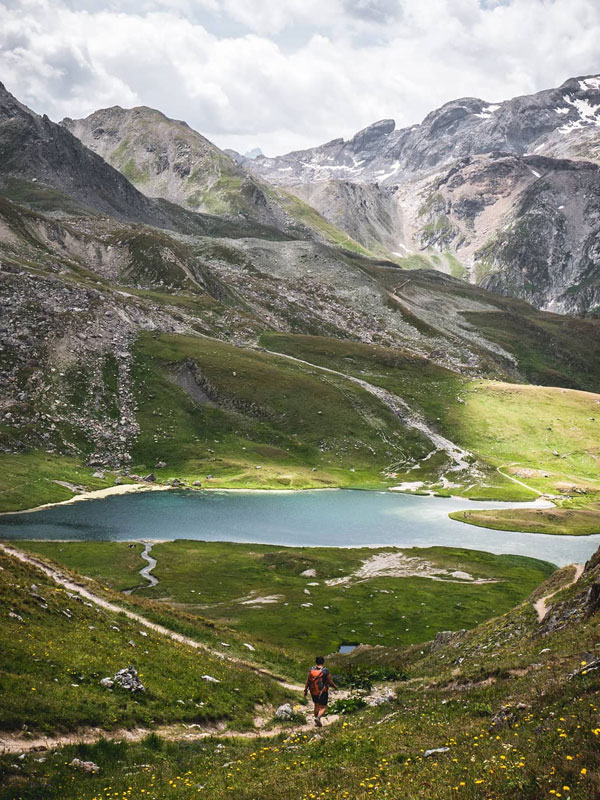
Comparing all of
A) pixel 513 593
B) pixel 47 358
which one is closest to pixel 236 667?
pixel 513 593

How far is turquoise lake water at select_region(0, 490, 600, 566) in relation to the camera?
109m

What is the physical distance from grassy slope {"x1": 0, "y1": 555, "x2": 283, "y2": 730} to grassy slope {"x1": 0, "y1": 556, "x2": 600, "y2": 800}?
2.75m

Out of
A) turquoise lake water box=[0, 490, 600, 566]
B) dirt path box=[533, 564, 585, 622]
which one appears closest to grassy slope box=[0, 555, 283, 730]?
dirt path box=[533, 564, 585, 622]

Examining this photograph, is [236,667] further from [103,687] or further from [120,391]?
[120,391]

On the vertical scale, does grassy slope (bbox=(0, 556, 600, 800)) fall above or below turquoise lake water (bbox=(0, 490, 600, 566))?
above

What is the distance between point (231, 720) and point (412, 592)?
5387 cm

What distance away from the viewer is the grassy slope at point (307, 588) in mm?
61844

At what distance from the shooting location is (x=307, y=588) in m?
79.8

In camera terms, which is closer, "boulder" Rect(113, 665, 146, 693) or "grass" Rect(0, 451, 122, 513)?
"boulder" Rect(113, 665, 146, 693)

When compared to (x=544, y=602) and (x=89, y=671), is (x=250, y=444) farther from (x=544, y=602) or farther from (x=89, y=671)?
(x=89, y=671)

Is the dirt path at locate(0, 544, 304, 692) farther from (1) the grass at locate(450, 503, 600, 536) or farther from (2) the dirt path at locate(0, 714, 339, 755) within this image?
(1) the grass at locate(450, 503, 600, 536)

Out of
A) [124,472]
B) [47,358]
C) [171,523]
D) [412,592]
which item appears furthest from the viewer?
[47,358]

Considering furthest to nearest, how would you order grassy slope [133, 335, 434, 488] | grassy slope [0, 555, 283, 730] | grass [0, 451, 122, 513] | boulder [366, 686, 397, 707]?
grassy slope [133, 335, 434, 488] < grass [0, 451, 122, 513] < boulder [366, 686, 397, 707] < grassy slope [0, 555, 283, 730]

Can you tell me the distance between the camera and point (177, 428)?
182250 mm
